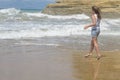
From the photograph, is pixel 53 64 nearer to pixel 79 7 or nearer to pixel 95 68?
pixel 95 68

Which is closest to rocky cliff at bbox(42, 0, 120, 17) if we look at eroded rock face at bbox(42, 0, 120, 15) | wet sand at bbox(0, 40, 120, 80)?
eroded rock face at bbox(42, 0, 120, 15)

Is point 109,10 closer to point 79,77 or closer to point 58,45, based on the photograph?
point 58,45

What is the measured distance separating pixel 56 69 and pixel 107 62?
5.42ft

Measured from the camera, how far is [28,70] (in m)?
8.00

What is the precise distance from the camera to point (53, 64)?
8789 mm

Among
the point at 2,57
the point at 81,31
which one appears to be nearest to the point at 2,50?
the point at 2,57

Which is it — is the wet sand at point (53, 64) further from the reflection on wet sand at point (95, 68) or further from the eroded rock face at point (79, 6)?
the eroded rock face at point (79, 6)

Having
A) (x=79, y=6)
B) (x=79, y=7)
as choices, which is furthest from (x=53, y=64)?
(x=79, y=6)

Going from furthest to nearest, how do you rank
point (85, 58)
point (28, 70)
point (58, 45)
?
point (58, 45)
point (85, 58)
point (28, 70)

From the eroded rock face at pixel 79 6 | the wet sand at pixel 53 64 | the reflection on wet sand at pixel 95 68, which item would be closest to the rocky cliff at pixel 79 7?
the eroded rock face at pixel 79 6

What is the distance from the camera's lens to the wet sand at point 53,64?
24.5 feet

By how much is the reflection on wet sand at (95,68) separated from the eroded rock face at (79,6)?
38.3 m

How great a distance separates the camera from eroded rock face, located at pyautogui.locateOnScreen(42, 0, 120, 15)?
50.4m

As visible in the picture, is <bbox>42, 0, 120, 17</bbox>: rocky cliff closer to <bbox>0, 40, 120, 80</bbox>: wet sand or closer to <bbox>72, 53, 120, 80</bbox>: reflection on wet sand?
<bbox>0, 40, 120, 80</bbox>: wet sand
